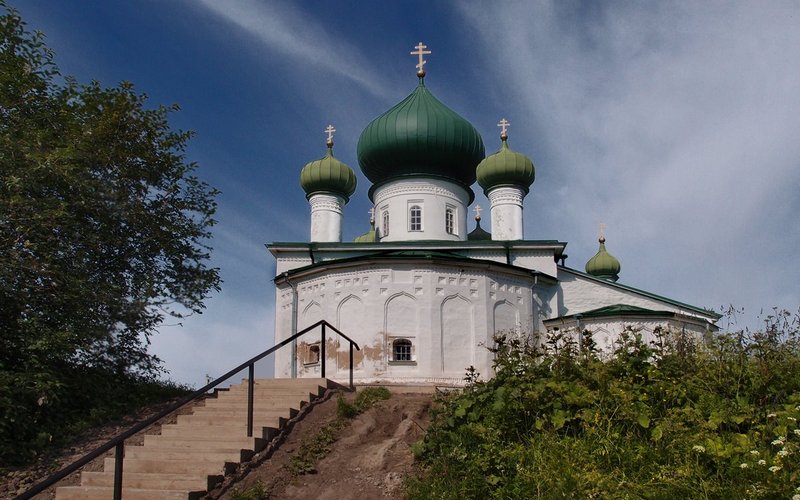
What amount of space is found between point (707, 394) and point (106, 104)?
1034 cm

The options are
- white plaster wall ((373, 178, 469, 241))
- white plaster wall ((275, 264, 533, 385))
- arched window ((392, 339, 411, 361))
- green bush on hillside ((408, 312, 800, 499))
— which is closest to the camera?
green bush on hillside ((408, 312, 800, 499))

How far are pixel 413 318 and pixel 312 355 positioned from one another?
2.67 metres

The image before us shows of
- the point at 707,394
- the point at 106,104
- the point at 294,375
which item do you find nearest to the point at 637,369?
the point at 707,394

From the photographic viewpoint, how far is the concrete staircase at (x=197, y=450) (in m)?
7.02

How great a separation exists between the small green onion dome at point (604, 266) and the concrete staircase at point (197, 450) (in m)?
22.4

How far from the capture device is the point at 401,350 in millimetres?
16234

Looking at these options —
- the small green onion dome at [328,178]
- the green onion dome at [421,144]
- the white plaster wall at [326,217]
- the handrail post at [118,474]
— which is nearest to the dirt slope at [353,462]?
the handrail post at [118,474]

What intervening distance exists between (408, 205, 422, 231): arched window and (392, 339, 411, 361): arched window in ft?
19.7

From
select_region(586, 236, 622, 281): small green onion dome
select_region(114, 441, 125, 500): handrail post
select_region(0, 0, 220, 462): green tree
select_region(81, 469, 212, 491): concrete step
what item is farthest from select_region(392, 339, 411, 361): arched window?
select_region(586, 236, 622, 281): small green onion dome

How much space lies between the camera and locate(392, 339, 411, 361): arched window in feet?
53.0

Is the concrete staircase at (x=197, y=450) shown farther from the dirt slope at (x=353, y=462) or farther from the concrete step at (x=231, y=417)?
the dirt slope at (x=353, y=462)

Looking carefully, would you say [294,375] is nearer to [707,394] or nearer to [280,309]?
[280,309]

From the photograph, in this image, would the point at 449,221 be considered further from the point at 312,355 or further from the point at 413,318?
the point at 312,355

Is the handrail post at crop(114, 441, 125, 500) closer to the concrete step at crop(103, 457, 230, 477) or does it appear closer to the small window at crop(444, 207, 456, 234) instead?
the concrete step at crop(103, 457, 230, 477)
